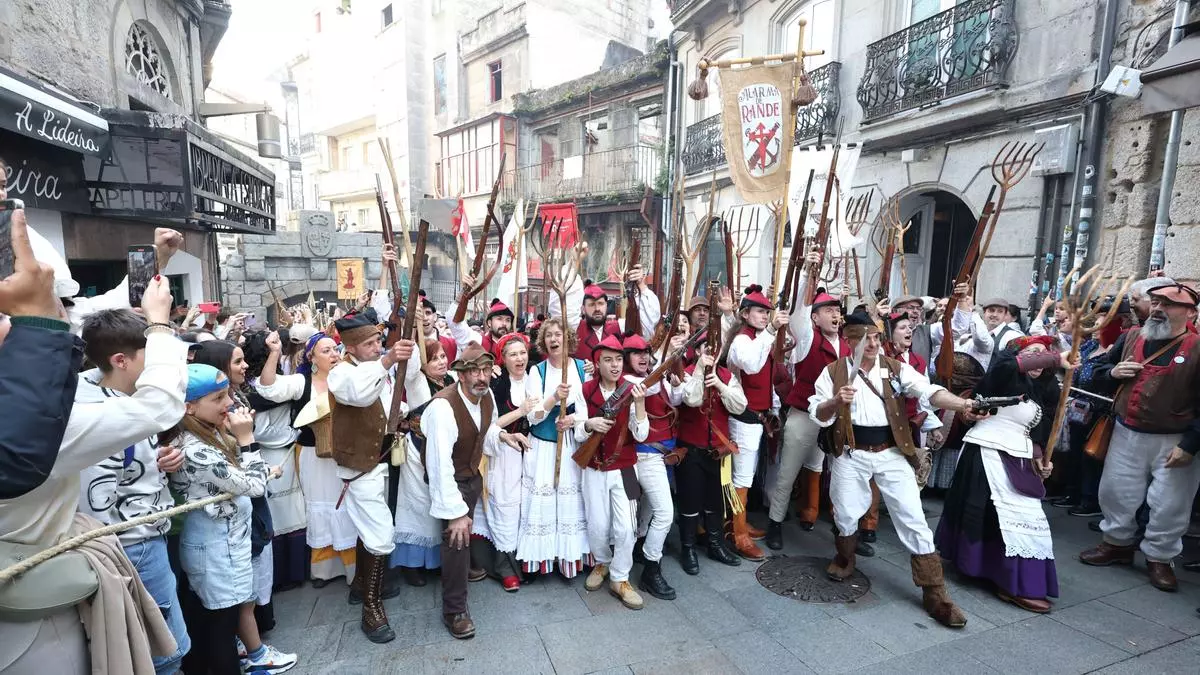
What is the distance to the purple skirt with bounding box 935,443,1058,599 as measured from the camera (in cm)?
371

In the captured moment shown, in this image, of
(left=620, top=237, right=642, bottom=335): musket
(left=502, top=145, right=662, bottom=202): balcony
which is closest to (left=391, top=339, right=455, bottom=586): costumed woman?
(left=620, top=237, right=642, bottom=335): musket

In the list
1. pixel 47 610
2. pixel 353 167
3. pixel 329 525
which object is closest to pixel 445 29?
pixel 353 167

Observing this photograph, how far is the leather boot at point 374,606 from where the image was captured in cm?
335

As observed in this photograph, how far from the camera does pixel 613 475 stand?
151 inches

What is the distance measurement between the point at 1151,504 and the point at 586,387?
411 cm

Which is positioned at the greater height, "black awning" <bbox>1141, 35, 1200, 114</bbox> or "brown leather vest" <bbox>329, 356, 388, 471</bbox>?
"black awning" <bbox>1141, 35, 1200, 114</bbox>

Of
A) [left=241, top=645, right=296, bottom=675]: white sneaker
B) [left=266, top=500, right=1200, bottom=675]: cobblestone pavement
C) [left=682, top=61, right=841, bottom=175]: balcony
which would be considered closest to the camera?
[left=241, top=645, right=296, bottom=675]: white sneaker

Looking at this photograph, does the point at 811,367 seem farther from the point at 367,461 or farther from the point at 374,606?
the point at 374,606

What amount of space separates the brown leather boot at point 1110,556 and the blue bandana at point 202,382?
233 inches

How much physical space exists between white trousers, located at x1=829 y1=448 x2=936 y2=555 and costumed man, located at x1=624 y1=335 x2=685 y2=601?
117cm

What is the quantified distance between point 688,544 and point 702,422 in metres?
0.92

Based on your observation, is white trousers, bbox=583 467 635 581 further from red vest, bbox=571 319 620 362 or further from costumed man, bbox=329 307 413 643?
red vest, bbox=571 319 620 362

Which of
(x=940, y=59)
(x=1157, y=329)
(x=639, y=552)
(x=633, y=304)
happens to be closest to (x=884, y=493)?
(x=639, y=552)

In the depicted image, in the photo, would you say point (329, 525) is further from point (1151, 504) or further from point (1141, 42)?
point (1141, 42)
